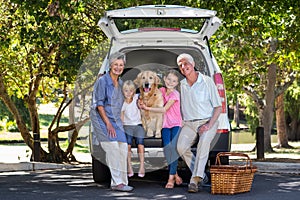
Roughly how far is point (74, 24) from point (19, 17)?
1.27 m

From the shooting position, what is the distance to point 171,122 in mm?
9750

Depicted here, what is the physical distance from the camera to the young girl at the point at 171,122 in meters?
9.69

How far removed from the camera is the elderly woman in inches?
374

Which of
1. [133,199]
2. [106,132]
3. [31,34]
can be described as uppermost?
[31,34]

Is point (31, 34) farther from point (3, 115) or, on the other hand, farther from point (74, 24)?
point (3, 115)

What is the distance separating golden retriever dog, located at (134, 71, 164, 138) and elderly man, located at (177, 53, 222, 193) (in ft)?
1.12

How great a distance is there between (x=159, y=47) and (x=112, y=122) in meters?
1.43

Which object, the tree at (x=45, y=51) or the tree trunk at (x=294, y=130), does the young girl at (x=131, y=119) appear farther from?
the tree trunk at (x=294, y=130)

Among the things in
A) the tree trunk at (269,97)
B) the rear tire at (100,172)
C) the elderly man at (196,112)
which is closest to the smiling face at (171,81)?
the elderly man at (196,112)

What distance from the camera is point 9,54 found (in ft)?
60.3

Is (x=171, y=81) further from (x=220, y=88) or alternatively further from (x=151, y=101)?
(x=220, y=88)

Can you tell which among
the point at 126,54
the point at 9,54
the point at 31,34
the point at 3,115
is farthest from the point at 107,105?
the point at 3,115

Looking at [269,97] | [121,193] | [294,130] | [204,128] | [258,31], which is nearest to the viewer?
[121,193]

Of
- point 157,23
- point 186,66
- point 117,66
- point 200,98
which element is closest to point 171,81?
point 186,66
